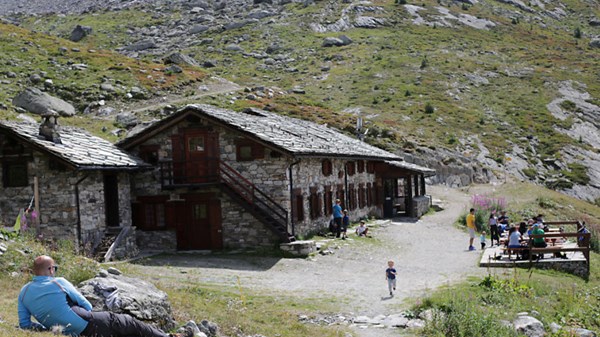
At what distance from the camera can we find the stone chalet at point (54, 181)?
2441 cm

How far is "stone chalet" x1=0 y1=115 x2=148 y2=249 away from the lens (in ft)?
80.1

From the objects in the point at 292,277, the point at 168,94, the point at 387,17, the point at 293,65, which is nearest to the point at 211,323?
the point at 292,277

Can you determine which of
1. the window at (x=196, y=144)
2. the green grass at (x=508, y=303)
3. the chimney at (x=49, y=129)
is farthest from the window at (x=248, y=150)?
the green grass at (x=508, y=303)

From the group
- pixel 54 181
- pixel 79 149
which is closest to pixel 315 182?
pixel 79 149

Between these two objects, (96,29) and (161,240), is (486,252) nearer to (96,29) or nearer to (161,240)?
(161,240)

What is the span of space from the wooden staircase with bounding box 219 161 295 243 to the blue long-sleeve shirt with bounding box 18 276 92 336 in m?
17.4

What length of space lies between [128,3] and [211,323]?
158 meters

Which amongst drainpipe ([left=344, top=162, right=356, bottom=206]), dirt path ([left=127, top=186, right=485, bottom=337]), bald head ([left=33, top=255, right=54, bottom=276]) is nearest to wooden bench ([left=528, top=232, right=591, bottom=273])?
dirt path ([left=127, top=186, right=485, bottom=337])

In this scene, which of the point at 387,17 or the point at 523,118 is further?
the point at 387,17

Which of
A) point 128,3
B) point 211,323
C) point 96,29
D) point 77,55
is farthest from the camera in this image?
point 128,3

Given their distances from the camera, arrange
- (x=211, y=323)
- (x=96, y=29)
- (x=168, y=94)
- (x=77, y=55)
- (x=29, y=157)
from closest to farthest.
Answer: (x=211, y=323) < (x=29, y=157) < (x=168, y=94) < (x=77, y=55) < (x=96, y=29)

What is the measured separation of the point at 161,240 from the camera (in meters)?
29.5

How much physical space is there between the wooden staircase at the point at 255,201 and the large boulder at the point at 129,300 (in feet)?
47.2

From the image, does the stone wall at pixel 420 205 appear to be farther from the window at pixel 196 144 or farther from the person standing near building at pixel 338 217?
the window at pixel 196 144
